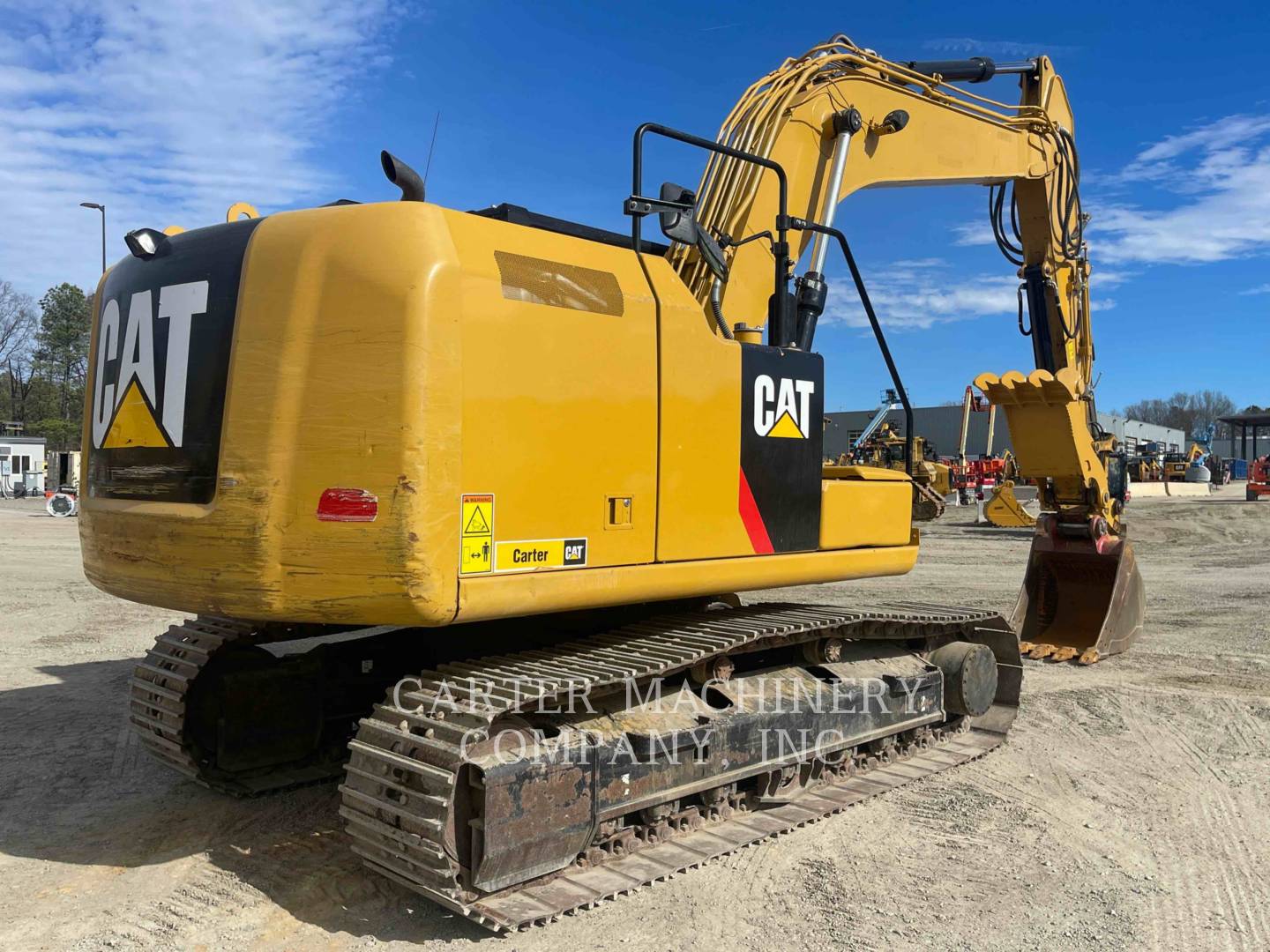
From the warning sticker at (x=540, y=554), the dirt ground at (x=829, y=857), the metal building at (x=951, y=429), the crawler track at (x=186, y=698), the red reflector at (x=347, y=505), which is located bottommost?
the dirt ground at (x=829, y=857)

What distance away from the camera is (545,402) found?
385 cm

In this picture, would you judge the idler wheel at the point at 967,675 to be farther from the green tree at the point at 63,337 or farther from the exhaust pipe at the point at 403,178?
the green tree at the point at 63,337

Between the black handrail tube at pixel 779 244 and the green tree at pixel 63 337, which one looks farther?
the green tree at pixel 63 337

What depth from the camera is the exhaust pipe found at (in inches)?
151

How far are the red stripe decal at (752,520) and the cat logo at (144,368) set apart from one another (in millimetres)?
2374

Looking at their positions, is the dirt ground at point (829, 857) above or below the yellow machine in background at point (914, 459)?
below

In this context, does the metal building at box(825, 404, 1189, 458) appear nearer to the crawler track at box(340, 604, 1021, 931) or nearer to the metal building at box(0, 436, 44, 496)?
the metal building at box(0, 436, 44, 496)

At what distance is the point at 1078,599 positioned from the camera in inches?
365

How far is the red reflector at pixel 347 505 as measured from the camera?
3.47m

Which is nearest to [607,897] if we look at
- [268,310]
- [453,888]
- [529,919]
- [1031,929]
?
[529,919]

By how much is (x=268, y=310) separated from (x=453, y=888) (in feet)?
7.25

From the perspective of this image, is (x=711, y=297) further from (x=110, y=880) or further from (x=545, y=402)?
(x=110, y=880)

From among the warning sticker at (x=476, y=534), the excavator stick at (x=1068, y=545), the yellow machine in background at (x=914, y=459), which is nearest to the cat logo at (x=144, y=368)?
the warning sticker at (x=476, y=534)

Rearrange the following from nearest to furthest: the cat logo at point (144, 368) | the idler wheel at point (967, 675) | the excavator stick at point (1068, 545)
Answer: the cat logo at point (144, 368) < the idler wheel at point (967, 675) < the excavator stick at point (1068, 545)
